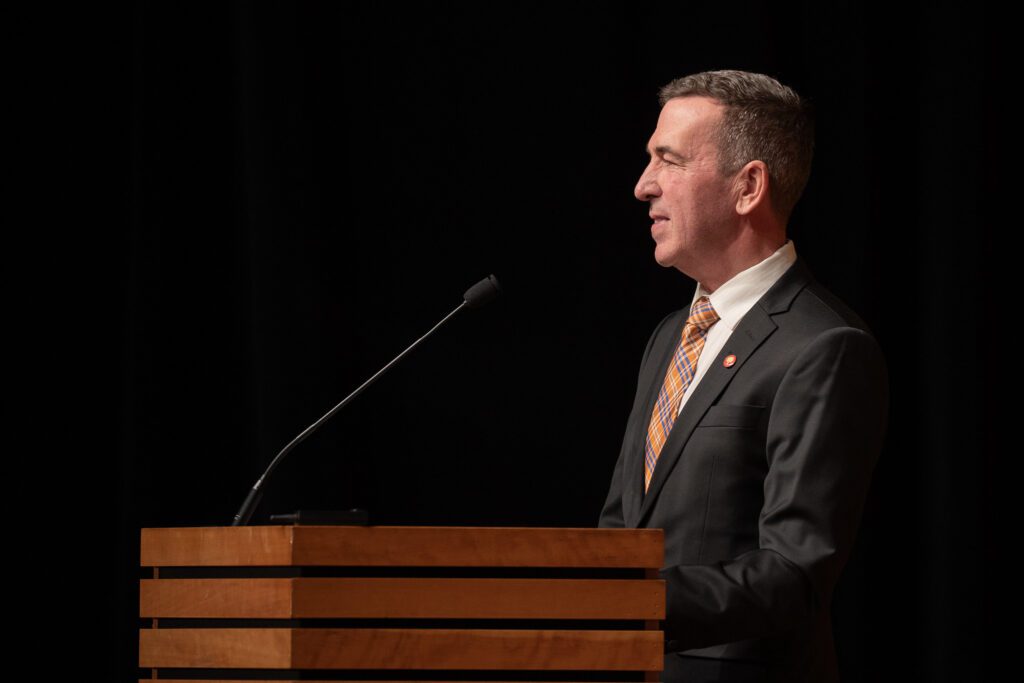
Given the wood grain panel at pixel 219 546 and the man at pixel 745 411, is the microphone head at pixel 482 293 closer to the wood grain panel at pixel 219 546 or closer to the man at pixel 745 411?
the man at pixel 745 411

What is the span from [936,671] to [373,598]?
1917 millimetres

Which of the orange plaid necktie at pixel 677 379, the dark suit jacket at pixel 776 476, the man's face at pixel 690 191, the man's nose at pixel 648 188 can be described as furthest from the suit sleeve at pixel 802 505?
the man's nose at pixel 648 188

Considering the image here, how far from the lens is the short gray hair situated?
226 centimetres

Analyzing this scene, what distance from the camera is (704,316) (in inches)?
88.2

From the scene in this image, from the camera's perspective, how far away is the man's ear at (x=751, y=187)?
225 cm

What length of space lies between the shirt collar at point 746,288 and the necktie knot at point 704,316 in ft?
0.05

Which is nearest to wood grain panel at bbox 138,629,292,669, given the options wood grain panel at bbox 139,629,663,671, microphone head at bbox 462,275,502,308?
wood grain panel at bbox 139,629,663,671

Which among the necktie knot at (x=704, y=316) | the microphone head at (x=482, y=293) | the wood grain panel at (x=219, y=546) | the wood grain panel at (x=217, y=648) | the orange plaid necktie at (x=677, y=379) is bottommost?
the wood grain panel at (x=217, y=648)

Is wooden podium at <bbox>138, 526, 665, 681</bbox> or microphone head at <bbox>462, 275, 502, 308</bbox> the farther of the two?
microphone head at <bbox>462, 275, 502, 308</bbox>

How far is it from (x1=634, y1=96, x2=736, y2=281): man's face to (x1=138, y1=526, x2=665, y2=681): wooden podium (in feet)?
2.97

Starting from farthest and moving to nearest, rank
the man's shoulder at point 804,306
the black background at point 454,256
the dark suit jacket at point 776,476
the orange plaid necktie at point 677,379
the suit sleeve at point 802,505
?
the black background at point 454,256, the orange plaid necktie at point 677,379, the man's shoulder at point 804,306, the dark suit jacket at point 776,476, the suit sleeve at point 802,505

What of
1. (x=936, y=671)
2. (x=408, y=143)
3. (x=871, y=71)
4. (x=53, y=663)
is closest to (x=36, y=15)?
(x=408, y=143)

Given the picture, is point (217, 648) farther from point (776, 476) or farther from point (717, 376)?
point (717, 376)

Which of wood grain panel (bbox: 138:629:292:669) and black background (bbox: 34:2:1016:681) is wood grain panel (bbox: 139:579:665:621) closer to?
wood grain panel (bbox: 138:629:292:669)
